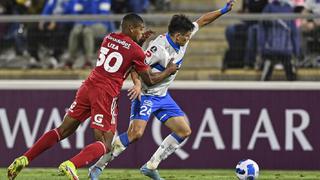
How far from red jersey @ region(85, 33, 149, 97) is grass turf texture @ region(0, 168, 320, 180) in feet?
7.42

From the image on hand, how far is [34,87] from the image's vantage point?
1669cm

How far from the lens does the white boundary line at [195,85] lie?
1636cm

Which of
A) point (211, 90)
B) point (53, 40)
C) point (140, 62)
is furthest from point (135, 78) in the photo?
point (53, 40)

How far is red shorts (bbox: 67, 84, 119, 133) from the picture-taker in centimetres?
1183

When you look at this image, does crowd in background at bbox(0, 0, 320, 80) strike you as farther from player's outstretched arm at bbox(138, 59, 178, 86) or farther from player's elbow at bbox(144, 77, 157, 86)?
player's elbow at bbox(144, 77, 157, 86)

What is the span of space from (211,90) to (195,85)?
30 cm

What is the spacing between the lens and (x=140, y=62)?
11992 mm

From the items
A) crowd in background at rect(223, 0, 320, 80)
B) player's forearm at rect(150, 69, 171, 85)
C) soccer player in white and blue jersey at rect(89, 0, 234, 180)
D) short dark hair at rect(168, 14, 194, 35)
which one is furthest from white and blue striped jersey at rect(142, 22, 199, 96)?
crowd in background at rect(223, 0, 320, 80)

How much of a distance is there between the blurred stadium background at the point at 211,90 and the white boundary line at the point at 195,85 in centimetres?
2

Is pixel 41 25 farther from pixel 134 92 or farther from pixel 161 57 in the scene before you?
pixel 134 92

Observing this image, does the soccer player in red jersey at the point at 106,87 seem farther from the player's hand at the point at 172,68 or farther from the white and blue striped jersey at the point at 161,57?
the white and blue striped jersey at the point at 161,57

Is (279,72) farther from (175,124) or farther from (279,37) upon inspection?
(175,124)

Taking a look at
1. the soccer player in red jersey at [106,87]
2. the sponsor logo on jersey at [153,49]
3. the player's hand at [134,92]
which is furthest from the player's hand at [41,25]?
the soccer player in red jersey at [106,87]

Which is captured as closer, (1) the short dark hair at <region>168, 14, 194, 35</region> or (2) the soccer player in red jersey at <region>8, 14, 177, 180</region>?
(2) the soccer player in red jersey at <region>8, 14, 177, 180</region>
